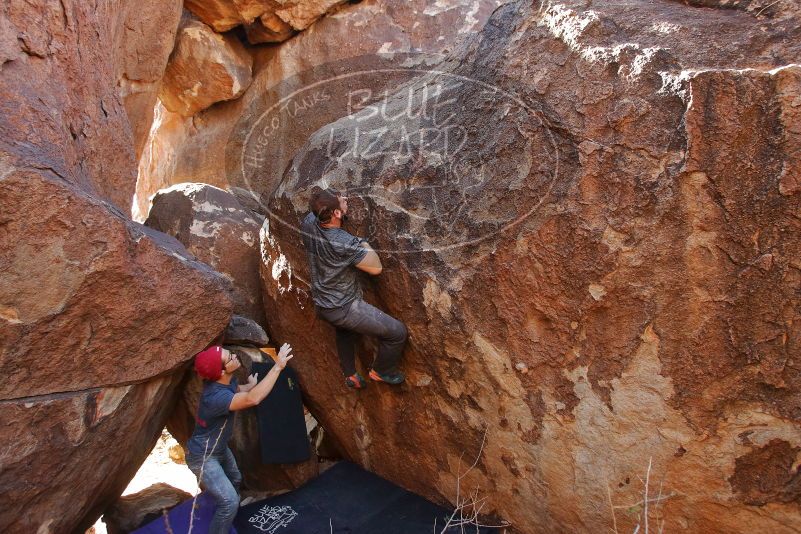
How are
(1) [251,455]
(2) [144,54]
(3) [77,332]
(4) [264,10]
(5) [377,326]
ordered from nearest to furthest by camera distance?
(3) [77,332] < (5) [377,326] < (1) [251,455] < (2) [144,54] < (4) [264,10]

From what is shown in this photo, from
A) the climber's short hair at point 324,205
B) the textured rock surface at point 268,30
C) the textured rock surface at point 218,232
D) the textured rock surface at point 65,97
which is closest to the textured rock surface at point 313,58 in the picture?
the textured rock surface at point 268,30

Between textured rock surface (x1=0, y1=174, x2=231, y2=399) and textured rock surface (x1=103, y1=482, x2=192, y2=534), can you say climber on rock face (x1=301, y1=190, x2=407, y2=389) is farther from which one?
textured rock surface (x1=103, y1=482, x2=192, y2=534)

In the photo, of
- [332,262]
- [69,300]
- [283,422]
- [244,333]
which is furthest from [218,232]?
[69,300]

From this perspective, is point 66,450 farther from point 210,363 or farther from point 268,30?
point 268,30

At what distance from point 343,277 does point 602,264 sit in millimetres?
1211

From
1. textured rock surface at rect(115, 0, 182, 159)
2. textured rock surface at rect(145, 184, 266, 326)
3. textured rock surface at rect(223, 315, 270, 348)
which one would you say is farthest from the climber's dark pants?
textured rock surface at rect(115, 0, 182, 159)

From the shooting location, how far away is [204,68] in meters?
6.09

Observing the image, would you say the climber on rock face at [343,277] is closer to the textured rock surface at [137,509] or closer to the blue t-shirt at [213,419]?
the blue t-shirt at [213,419]

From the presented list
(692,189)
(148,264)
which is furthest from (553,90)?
(148,264)

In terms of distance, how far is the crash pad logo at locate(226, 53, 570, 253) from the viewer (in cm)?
282

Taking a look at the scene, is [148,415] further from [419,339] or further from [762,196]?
[762,196]

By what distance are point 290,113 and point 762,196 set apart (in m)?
4.41

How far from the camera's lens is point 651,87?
254cm

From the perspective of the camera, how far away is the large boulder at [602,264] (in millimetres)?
2371
